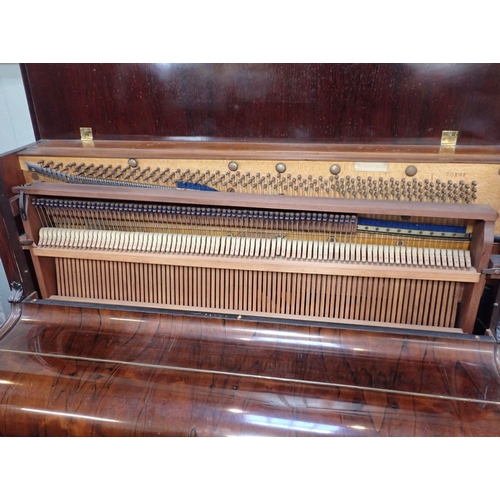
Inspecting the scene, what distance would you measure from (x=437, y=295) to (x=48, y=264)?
1942 mm

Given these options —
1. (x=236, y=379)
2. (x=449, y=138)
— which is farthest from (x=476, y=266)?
(x=236, y=379)

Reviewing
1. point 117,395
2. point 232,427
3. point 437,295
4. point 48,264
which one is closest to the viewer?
point 232,427

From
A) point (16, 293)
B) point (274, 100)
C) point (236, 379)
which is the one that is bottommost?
point (236, 379)

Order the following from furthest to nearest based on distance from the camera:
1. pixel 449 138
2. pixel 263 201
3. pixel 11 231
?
pixel 11 231 < pixel 449 138 < pixel 263 201

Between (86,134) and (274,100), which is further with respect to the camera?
(86,134)

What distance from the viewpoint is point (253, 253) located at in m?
1.96

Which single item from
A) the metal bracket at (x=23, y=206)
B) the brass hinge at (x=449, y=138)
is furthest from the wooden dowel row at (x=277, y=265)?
the brass hinge at (x=449, y=138)

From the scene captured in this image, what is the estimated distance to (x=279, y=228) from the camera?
195cm

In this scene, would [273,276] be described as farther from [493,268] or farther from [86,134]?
[86,134]

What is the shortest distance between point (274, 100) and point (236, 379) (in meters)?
1.31

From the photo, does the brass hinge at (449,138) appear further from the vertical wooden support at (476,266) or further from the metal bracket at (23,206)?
the metal bracket at (23,206)

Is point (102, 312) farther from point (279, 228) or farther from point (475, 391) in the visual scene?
point (475, 391)

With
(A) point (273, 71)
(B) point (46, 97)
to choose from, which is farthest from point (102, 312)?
(A) point (273, 71)

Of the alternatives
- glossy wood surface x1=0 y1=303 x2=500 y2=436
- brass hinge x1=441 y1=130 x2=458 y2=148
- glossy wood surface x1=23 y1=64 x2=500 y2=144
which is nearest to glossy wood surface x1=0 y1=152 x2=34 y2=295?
glossy wood surface x1=0 y1=303 x2=500 y2=436
